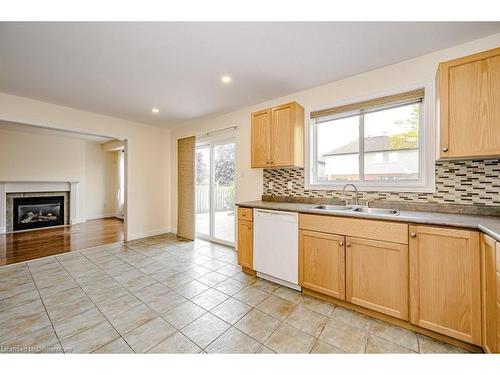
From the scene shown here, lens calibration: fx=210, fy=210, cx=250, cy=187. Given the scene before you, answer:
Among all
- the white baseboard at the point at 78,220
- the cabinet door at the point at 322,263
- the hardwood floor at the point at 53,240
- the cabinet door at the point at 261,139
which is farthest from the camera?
the white baseboard at the point at 78,220

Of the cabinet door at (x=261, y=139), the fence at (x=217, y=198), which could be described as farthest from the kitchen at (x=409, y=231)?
the fence at (x=217, y=198)

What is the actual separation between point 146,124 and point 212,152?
166 cm

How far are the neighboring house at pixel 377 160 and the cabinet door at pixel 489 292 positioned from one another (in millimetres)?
1038

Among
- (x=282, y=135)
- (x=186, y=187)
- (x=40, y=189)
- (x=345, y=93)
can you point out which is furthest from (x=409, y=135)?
(x=40, y=189)

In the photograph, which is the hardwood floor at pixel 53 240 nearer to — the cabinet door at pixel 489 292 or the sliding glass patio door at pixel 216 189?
the sliding glass patio door at pixel 216 189

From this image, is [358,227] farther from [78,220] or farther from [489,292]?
[78,220]

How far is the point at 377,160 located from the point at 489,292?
1.50 metres

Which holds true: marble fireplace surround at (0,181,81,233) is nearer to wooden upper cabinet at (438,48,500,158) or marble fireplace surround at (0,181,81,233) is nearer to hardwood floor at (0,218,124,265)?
hardwood floor at (0,218,124,265)

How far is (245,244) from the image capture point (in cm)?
273

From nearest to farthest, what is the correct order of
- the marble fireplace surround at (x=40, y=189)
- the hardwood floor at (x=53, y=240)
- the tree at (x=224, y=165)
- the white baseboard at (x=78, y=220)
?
the hardwood floor at (x=53, y=240) → the tree at (x=224, y=165) → the marble fireplace surround at (x=40, y=189) → the white baseboard at (x=78, y=220)

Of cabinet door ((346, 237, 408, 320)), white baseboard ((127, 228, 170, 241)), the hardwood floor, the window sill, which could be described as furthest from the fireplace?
cabinet door ((346, 237, 408, 320))

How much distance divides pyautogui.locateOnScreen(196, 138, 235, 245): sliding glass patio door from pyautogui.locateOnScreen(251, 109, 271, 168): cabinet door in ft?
3.21

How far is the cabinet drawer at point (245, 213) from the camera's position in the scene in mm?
2670

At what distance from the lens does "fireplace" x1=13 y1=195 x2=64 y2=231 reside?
5160 millimetres
